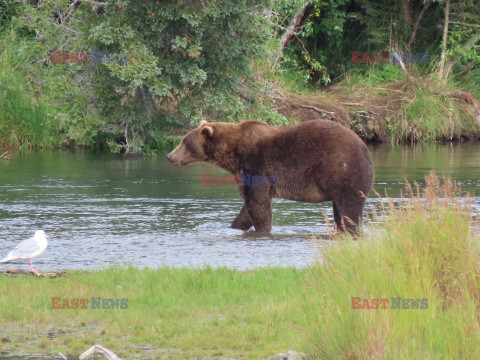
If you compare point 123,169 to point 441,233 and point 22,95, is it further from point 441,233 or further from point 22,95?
point 441,233

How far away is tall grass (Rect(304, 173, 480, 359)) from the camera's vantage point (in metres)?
4.58

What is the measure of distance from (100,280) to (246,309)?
168 centimetres

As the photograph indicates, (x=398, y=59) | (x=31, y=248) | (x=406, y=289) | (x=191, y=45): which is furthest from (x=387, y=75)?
(x=406, y=289)

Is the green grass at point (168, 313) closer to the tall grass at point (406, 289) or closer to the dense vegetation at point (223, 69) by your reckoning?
the tall grass at point (406, 289)

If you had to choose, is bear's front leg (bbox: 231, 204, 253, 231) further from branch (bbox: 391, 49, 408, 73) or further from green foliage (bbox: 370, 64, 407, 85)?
branch (bbox: 391, 49, 408, 73)

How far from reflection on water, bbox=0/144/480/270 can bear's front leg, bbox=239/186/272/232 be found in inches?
8.1

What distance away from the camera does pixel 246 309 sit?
6375mm

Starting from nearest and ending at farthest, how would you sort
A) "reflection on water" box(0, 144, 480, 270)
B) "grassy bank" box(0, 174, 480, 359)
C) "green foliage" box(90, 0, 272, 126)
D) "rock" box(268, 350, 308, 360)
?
"grassy bank" box(0, 174, 480, 359) < "rock" box(268, 350, 308, 360) < "reflection on water" box(0, 144, 480, 270) < "green foliage" box(90, 0, 272, 126)

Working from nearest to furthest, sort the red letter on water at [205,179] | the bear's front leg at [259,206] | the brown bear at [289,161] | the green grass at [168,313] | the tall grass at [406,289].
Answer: the tall grass at [406,289]
the green grass at [168,313]
the brown bear at [289,161]
the bear's front leg at [259,206]
the red letter on water at [205,179]

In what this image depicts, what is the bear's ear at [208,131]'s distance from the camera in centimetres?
1058

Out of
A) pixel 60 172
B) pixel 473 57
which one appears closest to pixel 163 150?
pixel 60 172

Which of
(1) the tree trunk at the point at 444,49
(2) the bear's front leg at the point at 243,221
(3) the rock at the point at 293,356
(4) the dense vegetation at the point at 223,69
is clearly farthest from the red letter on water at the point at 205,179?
(1) the tree trunk at the point at 444,49

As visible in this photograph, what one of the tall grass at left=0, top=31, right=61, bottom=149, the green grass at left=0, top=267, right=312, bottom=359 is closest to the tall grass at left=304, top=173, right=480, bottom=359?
the green grass at left=0, top=267, right=312, bottom=359

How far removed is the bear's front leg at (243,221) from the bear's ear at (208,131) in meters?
1.17
